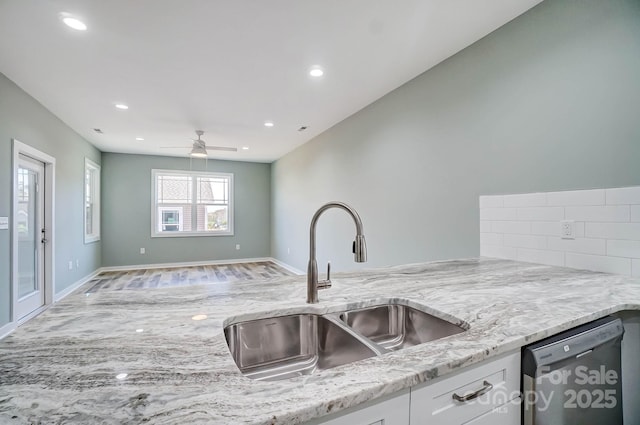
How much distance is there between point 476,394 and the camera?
0.79m

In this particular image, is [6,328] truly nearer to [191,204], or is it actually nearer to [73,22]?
[73,22]

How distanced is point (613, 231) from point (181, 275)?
6.35 metres

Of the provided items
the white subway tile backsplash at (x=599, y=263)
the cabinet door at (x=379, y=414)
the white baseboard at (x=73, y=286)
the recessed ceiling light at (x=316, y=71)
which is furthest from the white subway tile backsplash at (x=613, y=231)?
the white baseboard at (x=73, y=286)

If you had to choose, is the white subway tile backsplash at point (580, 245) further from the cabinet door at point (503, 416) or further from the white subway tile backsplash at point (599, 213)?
the cabinet door at point (503, 416)

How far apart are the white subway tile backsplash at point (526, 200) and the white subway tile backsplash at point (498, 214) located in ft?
0.14

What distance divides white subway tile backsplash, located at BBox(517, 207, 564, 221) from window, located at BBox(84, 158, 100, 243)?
6.59m

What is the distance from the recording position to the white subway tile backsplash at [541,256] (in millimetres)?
1841

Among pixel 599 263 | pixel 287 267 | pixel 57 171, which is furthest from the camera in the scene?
pixel 287 267

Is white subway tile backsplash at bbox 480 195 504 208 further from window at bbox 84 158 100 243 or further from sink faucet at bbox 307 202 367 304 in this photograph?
window at bbox 84 158 100 243

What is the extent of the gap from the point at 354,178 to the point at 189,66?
2.34 meters

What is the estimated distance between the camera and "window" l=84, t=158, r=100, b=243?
220 inches

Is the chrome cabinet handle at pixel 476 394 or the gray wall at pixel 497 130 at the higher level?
the gray wall at pixel 497 130

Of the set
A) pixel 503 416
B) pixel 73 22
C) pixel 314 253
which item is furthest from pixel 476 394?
pixel 73 22

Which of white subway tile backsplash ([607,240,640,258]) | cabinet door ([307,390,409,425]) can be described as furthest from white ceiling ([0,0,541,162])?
cabinet door ([307,390,409,425])
